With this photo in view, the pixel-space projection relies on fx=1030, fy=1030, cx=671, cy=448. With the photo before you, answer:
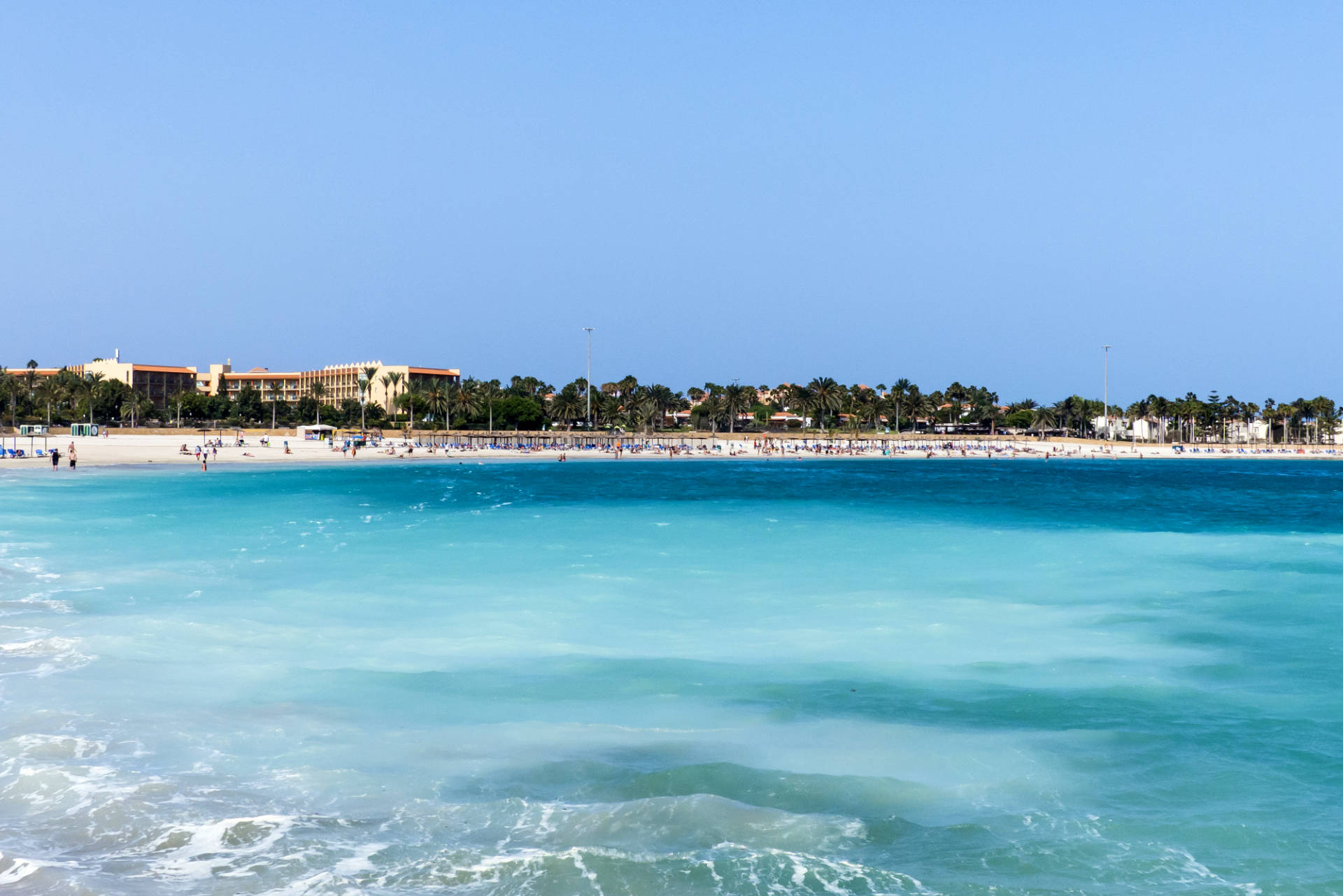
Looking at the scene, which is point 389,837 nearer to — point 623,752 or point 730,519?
point 623,752

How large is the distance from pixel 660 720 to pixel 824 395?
129m

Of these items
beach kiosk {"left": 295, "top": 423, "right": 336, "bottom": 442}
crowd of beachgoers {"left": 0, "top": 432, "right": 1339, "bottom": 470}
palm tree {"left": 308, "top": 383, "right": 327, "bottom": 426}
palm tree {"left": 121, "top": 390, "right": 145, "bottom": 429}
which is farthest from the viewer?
palm tree {"left": 308, "top": 383, "right": 327, "bottom": 426}

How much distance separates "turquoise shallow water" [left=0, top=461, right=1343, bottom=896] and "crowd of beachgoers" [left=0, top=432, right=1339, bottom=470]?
1844 inches

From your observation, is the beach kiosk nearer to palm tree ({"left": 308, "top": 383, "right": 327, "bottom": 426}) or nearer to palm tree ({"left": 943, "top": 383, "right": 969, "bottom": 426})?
palm tree ({"left": 308, "top": 383, "right": 327, "bottom": 426})

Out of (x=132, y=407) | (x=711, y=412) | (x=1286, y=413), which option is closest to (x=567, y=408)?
(x=711, y=412)

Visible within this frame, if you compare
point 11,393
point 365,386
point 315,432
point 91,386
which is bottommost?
point 315,432

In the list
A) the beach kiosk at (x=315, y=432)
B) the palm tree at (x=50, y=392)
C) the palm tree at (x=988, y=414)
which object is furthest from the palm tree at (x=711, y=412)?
the palm tree at (x=50, y=392)

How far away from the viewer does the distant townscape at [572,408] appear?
118m

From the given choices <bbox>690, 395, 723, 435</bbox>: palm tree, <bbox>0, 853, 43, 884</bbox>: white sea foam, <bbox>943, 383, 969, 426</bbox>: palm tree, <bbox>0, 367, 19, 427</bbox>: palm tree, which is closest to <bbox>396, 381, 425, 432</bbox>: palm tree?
<bbox>690, 395, 723, 435</bbox>: palm tree

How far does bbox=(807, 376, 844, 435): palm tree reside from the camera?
138000 mm

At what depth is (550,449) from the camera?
99.2 metres

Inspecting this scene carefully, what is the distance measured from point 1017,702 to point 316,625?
10.1 m

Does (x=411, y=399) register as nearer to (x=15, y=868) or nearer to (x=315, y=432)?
(x=315, y=432)

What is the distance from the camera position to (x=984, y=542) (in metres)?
29.7
